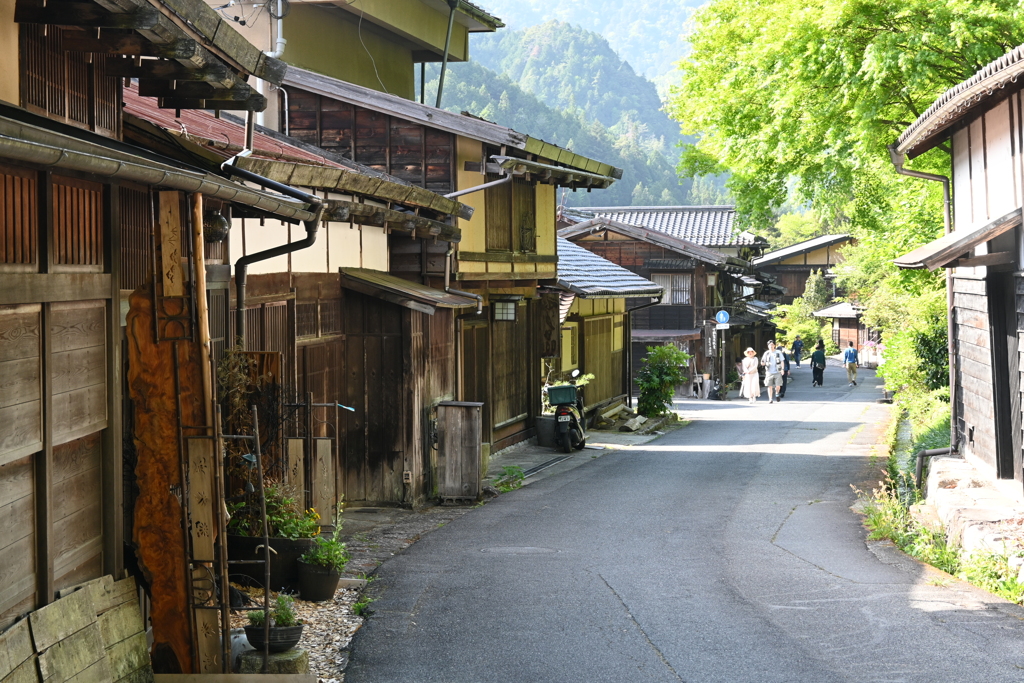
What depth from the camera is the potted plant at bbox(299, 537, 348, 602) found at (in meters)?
8.62

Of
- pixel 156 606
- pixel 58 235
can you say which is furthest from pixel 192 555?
pixel 58 235

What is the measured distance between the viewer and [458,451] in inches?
556

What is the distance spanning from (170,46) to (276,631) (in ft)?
12.0

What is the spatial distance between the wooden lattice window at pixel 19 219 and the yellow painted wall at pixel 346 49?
39.6ft

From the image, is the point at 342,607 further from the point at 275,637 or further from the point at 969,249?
the point at 969,249

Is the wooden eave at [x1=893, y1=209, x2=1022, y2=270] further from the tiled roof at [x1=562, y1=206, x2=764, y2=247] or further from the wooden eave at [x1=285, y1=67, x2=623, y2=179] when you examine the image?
the tiled roof at [x1=562, y1=206, x2=764, y2=247]

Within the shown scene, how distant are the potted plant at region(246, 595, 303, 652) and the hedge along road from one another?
52 centimetres

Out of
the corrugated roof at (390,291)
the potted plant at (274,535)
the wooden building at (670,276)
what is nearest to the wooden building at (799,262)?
the wooden building at (670,276)

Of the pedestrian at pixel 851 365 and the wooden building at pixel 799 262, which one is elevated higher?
the wooden building at pixel 799 262

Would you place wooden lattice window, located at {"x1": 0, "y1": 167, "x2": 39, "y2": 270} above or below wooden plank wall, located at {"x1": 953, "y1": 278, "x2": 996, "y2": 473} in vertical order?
above

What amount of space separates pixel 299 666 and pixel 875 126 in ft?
50.4

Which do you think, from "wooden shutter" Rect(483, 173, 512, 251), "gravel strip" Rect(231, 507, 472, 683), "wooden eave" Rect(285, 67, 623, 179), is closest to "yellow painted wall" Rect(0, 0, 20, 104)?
"gravel strip" Rect(231, 507, 472, 683)

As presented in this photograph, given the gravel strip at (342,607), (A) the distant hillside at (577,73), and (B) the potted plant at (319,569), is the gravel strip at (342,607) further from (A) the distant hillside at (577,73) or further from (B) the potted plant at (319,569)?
(A) the distant hillside at (577,73)

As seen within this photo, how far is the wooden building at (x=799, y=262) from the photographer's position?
198 feet
